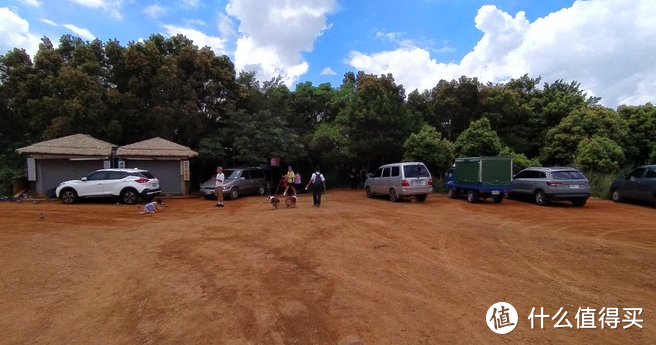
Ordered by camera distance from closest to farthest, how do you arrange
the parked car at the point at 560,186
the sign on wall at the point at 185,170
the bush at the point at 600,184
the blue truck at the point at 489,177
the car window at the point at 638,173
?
the parked car at the point at 560,186 < the car window at the point at 638,173 < the blue truck at the point at 489,177 < the bush at the point at 600,184 < the sign on wall at the point at 185,170

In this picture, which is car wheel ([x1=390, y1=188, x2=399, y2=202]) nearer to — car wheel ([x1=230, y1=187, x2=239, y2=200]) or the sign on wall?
car wheel ([x1=230, y1=187, x2=239, y2=200])

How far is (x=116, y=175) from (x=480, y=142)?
18.8 m

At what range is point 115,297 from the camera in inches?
197

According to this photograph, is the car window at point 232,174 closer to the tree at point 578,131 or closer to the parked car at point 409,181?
the parked car at point 409,181

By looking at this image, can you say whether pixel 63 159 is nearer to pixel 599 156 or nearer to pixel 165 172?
pixel 165 172

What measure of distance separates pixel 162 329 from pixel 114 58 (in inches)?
914

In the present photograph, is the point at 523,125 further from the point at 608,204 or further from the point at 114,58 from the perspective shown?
the point at 114,58

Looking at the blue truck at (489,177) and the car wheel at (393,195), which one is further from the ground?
the blue truck at (489,177)

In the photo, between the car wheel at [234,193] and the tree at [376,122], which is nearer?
the car wheel at [234,193]

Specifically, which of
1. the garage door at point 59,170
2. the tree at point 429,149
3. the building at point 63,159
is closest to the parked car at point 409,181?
the tree at point 429,149

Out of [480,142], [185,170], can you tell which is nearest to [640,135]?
[480,142]

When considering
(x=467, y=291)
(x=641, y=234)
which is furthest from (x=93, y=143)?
(x=641, y=234)

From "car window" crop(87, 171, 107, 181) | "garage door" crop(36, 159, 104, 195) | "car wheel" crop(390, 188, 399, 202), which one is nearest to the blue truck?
"car wheel" crop(390, 188, 399, 202)

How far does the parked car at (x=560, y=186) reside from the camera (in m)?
14.3
